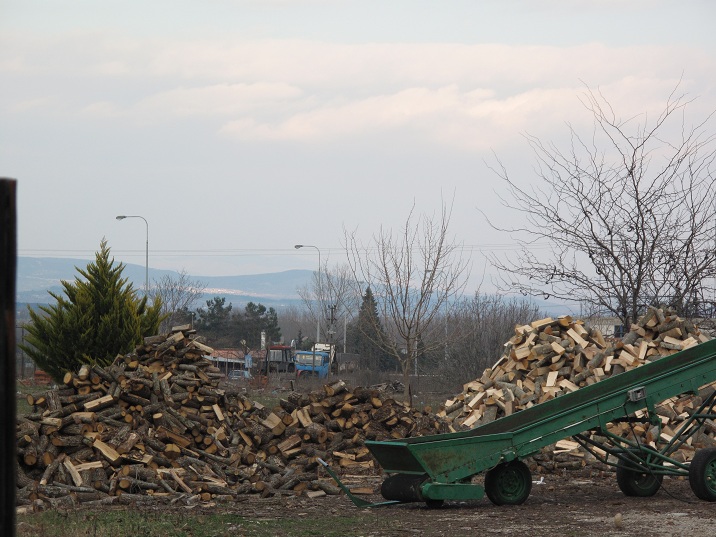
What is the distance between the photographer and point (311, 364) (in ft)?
195

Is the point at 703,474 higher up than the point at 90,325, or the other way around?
the point at 90,325

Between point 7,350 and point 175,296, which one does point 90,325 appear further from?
point 175,296

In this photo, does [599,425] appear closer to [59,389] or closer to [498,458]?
[498,458]

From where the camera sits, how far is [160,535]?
26.3 ft

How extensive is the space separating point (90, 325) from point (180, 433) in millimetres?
9319

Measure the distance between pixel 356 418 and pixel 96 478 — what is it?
464 cm

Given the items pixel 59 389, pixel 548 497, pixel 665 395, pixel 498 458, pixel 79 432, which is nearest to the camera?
pixel 498 458

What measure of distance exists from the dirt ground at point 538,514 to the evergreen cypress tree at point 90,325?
11.8m

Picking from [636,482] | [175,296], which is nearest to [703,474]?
[636,482]

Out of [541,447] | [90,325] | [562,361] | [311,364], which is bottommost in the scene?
[311,364]

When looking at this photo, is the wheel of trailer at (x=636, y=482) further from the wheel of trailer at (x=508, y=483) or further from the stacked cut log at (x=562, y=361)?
the stacked cut log at (x=562, y=361)

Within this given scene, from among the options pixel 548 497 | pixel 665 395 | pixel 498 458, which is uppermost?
pixel 665 395

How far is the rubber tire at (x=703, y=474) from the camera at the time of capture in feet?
32.6

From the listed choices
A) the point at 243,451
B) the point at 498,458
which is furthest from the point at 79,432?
the point at 498,458
